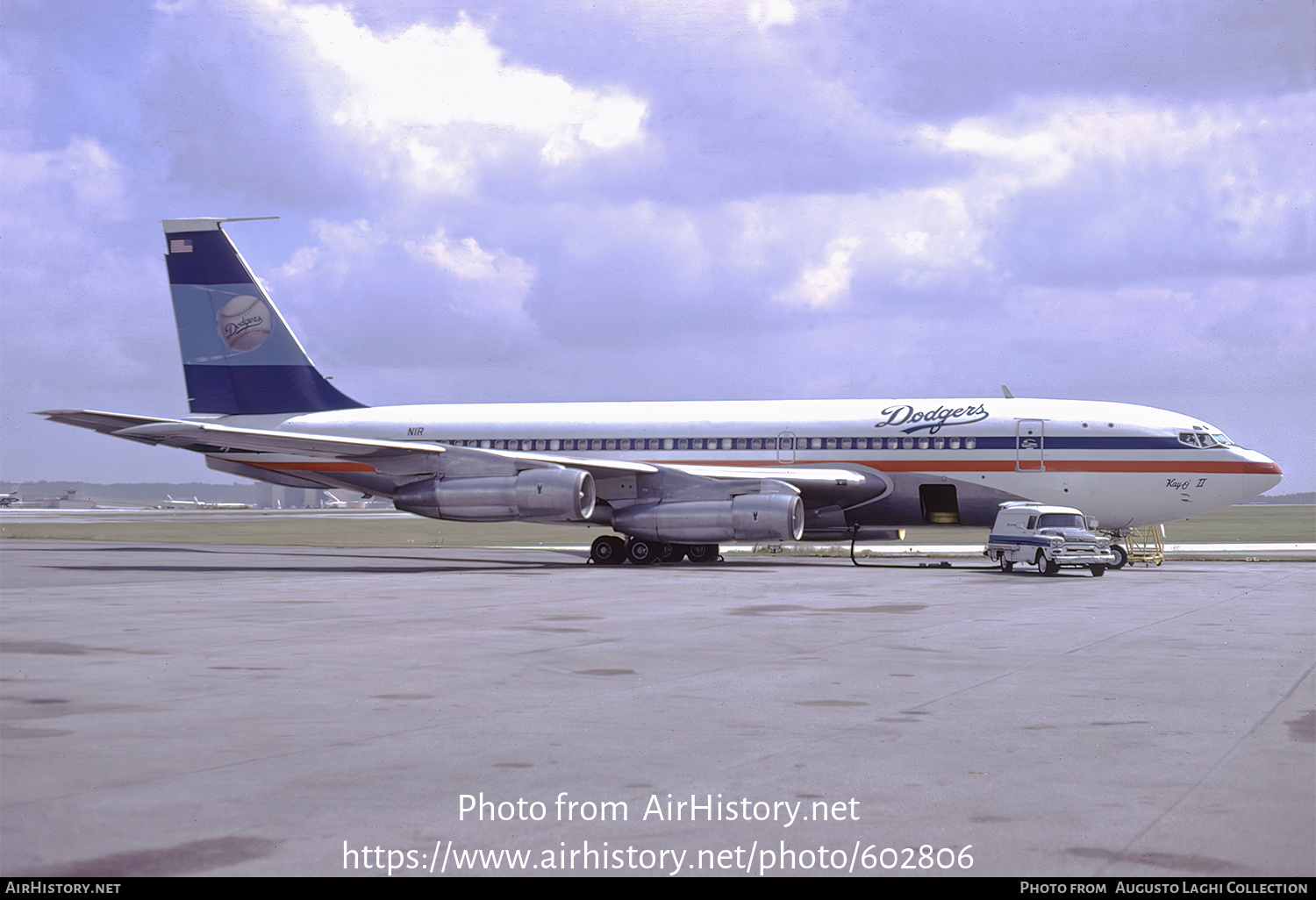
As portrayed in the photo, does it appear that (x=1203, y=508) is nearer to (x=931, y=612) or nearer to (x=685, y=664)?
(x=931, y=612)

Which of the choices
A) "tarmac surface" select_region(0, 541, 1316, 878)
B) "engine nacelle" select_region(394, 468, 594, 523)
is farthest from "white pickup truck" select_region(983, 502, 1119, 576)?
"engine nacelle" select_region(394, 468, 594, 523)

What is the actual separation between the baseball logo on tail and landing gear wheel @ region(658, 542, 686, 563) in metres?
14.2

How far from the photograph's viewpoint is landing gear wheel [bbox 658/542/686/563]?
30156 mm

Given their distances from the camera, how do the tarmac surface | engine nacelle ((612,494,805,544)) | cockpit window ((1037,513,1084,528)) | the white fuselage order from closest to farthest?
the tarmac surface → cockpit window ((1037,513,1084,528)) → engine nacelle ((612,494,805,544)) → the white fuselage

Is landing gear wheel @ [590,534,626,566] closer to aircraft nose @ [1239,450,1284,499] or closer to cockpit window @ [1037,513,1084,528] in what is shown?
cockpit window @ [1037,513,1084,528]

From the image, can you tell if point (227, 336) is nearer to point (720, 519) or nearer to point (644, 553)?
point (644, 553)

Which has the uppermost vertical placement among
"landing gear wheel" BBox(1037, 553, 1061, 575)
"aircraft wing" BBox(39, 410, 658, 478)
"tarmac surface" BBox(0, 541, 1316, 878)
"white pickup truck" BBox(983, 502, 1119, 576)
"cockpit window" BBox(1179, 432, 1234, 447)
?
"aircraft wing" BBox(39, 410, 658, 478)

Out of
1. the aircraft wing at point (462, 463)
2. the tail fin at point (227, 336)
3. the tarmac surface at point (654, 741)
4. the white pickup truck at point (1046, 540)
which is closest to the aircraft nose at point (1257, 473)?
Answer: the white pickup truck at point (1046, 540)

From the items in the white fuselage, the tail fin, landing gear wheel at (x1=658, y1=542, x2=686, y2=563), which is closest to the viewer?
the white fuselage

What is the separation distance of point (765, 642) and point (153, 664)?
20.4ft

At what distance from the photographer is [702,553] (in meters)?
31.0

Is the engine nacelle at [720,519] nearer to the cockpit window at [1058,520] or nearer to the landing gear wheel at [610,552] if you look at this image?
the landing gear wheel at [610,552]

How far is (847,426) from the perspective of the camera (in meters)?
30.3

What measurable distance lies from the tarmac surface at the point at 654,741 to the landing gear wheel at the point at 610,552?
13.6 metres
